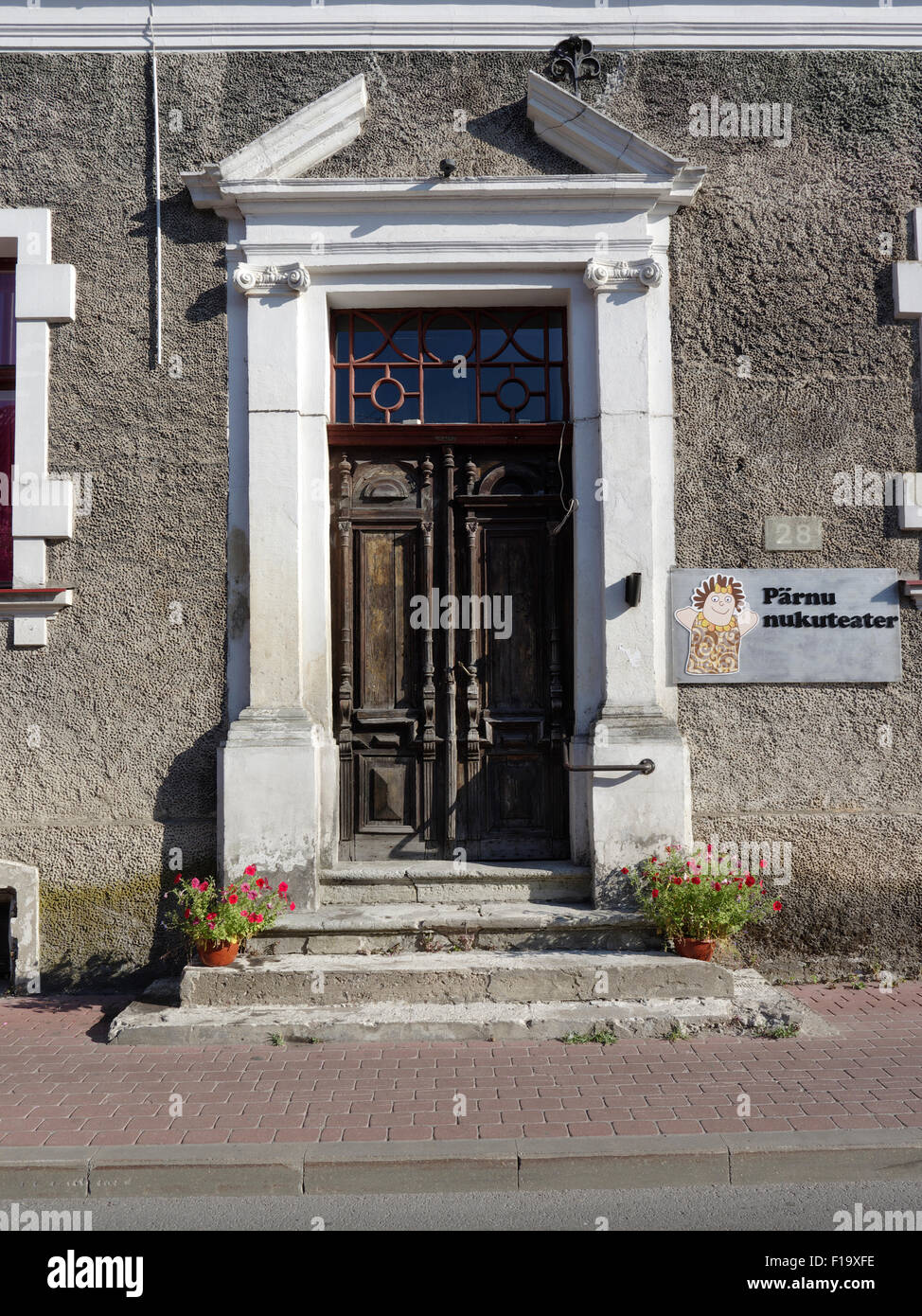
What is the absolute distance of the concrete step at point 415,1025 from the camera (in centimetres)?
507

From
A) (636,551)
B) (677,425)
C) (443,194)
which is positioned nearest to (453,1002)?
(636,551)

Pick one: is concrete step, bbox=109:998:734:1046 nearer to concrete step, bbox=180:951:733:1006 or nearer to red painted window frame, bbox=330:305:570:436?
concrete step, bbox=180:951:733:1006

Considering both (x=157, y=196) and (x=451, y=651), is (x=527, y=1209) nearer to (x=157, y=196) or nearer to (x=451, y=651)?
(x=451, y=651)

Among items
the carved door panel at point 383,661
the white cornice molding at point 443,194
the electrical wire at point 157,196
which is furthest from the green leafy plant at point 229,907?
the white cornice molding at point 443,194

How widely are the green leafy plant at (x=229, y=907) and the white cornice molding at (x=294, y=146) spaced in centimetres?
426

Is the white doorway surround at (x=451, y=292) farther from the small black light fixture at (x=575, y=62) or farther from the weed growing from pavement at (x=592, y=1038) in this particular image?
the weed growing from pavement at (x=592, y=1038)

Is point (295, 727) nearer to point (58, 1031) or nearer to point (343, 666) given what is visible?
point (343, 666)

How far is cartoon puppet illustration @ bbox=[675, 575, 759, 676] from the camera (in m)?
6.23

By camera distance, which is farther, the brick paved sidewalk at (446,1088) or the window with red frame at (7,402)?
the window with red frame at (7,402)

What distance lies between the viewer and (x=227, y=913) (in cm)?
546

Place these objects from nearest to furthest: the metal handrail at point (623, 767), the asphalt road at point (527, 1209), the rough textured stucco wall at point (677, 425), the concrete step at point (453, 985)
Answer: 1. the asphalt road at point (527, 1209)
2. the concrete step at point (453, 985)
3. the metal handrail at point (623, 767)
4. the rough textured stucco wall at point (677, 425)

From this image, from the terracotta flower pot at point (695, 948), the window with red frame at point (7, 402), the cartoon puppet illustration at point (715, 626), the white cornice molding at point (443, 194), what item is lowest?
the terracotta flower pot at point (695, 948)

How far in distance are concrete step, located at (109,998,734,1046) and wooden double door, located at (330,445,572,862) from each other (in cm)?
137

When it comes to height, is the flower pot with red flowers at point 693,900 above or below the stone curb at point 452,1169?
above
